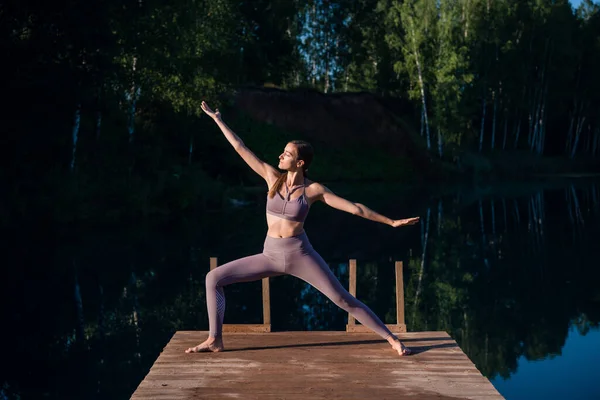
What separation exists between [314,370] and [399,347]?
1.03 meters

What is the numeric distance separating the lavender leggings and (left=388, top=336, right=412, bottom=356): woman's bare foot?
191 mm

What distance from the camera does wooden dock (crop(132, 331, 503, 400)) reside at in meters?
6.60

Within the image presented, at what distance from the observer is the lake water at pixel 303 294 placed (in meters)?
11.4

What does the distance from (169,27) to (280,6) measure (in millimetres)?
29232

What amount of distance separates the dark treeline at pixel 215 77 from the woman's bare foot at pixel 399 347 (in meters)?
19.2

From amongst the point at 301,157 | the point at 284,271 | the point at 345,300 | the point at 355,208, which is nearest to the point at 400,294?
the point at 345,300

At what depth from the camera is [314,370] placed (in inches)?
286

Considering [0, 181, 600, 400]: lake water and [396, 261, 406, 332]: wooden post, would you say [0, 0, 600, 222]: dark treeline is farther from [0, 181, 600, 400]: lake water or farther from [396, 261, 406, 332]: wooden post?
[396, 261, 406, 332]: wooden post

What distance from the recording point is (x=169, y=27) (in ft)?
104

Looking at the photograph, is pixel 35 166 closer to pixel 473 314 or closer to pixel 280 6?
pixel 473 314

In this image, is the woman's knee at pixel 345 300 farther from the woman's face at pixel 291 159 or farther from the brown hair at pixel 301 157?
the woman's face at pixel 291 159

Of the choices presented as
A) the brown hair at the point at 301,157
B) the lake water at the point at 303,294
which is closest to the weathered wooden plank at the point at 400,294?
the brown hair at the point at 301,157

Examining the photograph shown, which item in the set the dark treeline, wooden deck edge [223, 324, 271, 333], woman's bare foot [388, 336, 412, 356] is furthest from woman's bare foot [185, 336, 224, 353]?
the dark treeline

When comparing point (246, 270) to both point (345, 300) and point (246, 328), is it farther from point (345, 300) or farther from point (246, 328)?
point (246, 328)
